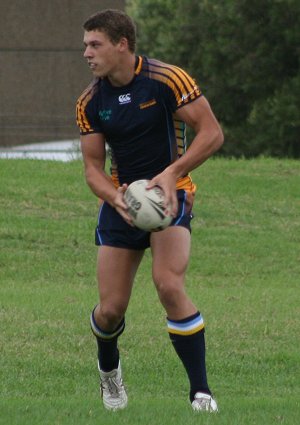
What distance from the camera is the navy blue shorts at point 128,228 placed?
722 centimetres

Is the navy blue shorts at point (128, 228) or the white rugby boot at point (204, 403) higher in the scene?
the navy blue shorts at point (128, 228)

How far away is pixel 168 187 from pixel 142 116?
0.51 m

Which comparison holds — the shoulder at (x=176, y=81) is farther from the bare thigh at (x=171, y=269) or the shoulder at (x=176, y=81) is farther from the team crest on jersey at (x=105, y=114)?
the bare thigh at (x=171, y=269)

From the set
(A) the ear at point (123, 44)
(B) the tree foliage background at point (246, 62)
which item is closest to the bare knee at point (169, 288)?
(A) the ear at point (123, 44)

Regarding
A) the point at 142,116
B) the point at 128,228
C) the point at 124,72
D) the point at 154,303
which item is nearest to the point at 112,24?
the point at 124,72

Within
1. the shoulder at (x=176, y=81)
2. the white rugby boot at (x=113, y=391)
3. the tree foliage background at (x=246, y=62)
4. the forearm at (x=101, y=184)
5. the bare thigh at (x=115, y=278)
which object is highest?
the shoulder at (x=176, y=81)

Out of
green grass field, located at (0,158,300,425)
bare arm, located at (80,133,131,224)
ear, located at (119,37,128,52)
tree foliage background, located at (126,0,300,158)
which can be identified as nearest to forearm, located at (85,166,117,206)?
bare arm, located at (80,133,131,224)

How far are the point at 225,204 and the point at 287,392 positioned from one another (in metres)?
10.2

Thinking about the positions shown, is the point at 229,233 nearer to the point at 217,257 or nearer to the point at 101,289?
the point at 217,257

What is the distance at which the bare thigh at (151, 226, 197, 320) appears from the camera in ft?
22.8

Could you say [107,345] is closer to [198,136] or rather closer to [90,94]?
[198,136]

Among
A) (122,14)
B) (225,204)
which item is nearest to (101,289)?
(122,14)

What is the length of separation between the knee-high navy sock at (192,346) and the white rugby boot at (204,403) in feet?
0.11

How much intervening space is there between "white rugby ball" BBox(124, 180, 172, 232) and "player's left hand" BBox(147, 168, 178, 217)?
2 centimetres
